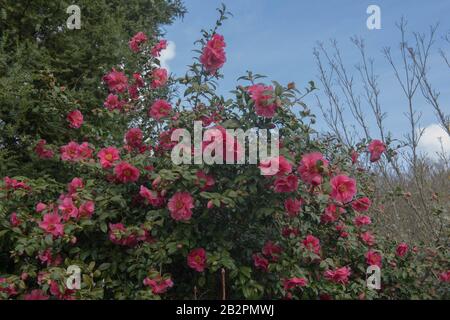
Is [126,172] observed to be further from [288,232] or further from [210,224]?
[288,232]

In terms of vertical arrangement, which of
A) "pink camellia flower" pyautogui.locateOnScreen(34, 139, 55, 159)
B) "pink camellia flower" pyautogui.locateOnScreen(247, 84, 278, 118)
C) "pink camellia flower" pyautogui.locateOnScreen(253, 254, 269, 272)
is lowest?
"pink camellia flower" pyautogui.locateOnScreen(253, 254, 269, 272)

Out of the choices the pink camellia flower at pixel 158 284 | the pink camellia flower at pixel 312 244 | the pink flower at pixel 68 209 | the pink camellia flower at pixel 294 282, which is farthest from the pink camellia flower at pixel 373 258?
the pink flower at pixel 68 209

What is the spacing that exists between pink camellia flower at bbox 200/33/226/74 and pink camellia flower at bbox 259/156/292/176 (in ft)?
2.37

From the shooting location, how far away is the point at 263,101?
2051mm

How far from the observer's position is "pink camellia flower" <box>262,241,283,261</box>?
6.95 feet

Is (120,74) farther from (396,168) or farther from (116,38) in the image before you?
(396,168)

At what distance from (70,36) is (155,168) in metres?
1.78

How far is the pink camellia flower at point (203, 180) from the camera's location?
2.04 meters

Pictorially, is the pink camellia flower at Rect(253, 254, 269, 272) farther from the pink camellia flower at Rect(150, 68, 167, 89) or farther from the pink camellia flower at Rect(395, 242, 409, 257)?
the pink camellia flower at Rect(150, 68, 167, 89)

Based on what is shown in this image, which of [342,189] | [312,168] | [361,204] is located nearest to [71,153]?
[312,168]

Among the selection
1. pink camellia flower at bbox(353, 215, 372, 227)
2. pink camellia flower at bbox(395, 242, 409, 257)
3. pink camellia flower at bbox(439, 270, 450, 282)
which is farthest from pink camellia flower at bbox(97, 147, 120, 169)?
pink camellia flower at bbox(439, 270, 450, 282)

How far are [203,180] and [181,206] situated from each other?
15cm
